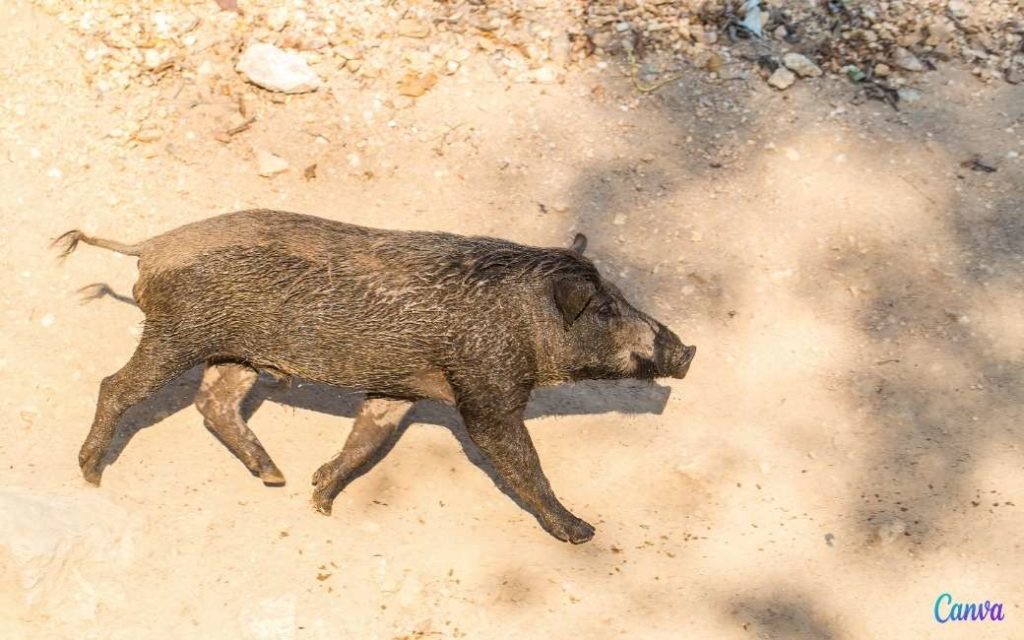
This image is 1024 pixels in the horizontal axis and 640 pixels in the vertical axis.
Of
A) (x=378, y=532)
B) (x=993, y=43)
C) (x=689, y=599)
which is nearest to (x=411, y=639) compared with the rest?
(x=378, y=532)

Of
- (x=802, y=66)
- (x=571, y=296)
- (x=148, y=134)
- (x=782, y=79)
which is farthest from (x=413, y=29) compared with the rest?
(x=571, y=296)

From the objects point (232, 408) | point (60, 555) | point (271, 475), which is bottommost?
point (271, 475)

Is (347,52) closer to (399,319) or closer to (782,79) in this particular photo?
(782,79)

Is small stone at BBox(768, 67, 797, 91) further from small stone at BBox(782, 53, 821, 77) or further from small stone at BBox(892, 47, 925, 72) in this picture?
small stone at BBox(892, 47, 925, 72)

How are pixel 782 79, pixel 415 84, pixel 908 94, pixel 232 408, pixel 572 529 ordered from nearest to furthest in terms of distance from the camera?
pixel 572 529
pixel 232 408
pixel 908 94
pixel 782 79
pixel 415 84

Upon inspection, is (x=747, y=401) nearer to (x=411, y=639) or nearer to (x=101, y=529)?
(x=411, y=639)

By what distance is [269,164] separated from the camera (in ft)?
26.2

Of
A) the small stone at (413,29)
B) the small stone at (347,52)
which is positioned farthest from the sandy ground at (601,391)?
the small stone at (413,29)

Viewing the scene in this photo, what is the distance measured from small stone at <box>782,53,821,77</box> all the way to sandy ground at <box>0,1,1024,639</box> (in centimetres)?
10

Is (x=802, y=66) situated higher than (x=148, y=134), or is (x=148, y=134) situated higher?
(x=802, y=66)

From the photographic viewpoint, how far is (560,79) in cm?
858

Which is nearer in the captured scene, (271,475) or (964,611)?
(964,611)

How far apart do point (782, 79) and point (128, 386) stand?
18.0ft

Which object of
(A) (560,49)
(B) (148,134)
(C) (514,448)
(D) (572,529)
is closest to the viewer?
(C) (514,448)
